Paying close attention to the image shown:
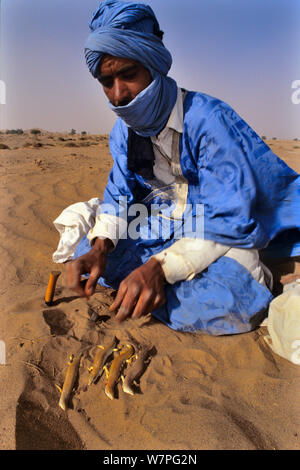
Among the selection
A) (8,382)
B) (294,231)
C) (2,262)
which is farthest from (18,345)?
(294,231)

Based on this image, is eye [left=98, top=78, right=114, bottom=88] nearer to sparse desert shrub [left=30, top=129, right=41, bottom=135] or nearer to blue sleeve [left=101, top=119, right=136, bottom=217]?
blue sleeve [left=101, top=119, right=136, bottom=217]

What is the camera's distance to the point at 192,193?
93.7 inches

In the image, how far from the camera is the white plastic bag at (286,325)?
6.15 feet

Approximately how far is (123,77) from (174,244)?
1.01m

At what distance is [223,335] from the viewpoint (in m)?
2.12

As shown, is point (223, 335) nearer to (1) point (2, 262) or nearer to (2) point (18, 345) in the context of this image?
(2) point (18, 345)

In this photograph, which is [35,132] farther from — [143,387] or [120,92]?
[143,387]

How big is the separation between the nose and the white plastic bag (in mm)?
1448

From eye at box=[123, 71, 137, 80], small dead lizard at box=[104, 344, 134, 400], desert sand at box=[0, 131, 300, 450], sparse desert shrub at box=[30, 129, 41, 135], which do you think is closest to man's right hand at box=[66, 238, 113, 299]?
desert sand at box=[0, 131, 300, 450]

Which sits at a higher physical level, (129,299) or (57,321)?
(129,299)

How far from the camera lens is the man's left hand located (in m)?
1.85

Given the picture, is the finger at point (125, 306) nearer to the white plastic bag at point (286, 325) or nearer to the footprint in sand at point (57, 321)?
the footprint in sand at point (57, 321)

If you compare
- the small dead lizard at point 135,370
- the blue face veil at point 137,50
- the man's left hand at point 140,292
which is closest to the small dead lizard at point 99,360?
the small dead lizard at point 135,370

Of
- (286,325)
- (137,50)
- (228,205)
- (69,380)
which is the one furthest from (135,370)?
(137,50)
